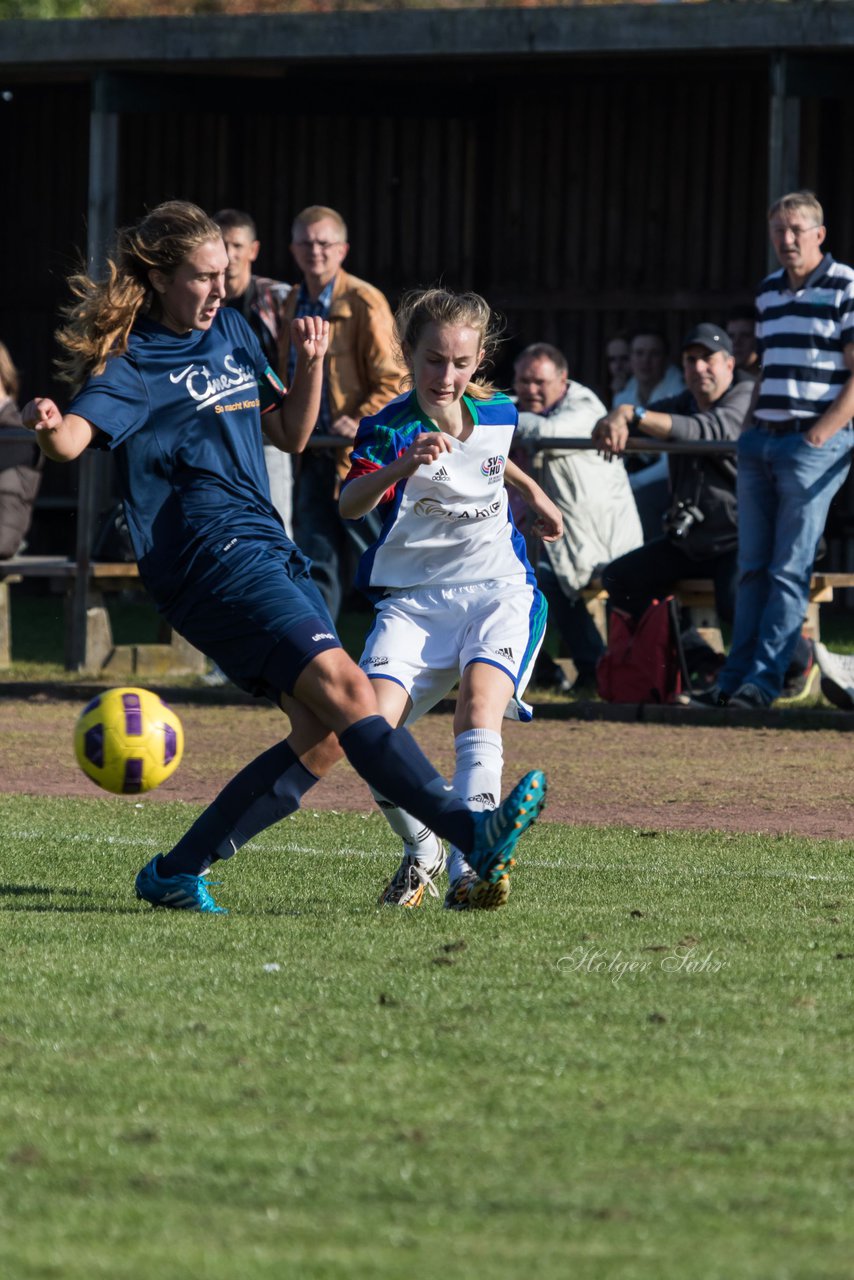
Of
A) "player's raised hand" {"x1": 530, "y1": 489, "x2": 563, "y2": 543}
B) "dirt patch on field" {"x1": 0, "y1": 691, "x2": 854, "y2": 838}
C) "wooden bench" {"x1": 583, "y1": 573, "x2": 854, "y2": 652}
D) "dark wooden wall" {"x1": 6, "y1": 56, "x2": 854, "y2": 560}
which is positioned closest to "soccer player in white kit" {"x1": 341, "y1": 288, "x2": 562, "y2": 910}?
"player's raised hand" {"x1": 530, "y1": 489, "x2": 563, "y2": 543}

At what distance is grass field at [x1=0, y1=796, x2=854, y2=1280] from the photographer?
2926 mm

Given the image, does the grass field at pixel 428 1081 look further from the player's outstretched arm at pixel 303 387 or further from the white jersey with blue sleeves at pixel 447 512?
the player's outstretched arm at pixel 303 387

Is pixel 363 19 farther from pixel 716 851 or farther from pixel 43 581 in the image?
pixel 716 851

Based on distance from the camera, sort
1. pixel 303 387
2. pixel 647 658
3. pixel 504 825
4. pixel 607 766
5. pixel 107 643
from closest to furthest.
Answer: pixel 504 825 → pixel 303 387 → pixel 607 766 → pixel 647 658 → pixel 107 643

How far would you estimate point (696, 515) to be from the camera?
35.1ft

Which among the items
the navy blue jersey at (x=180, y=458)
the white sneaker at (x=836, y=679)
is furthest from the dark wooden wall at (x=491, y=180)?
the navy blue jersey at (x=180, y=458)

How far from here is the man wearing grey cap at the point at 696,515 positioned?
10680 mm

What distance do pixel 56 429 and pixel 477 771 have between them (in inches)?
57.5

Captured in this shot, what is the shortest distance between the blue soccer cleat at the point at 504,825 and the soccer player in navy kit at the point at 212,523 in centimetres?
11

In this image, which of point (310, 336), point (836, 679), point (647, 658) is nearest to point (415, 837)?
point (310, 336)

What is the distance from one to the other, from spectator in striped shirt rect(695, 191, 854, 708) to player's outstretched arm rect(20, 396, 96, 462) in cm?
526

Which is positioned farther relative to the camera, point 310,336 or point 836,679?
point 836,679

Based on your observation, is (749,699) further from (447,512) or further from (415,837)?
(415,837)

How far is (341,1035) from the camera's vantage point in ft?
13.4
